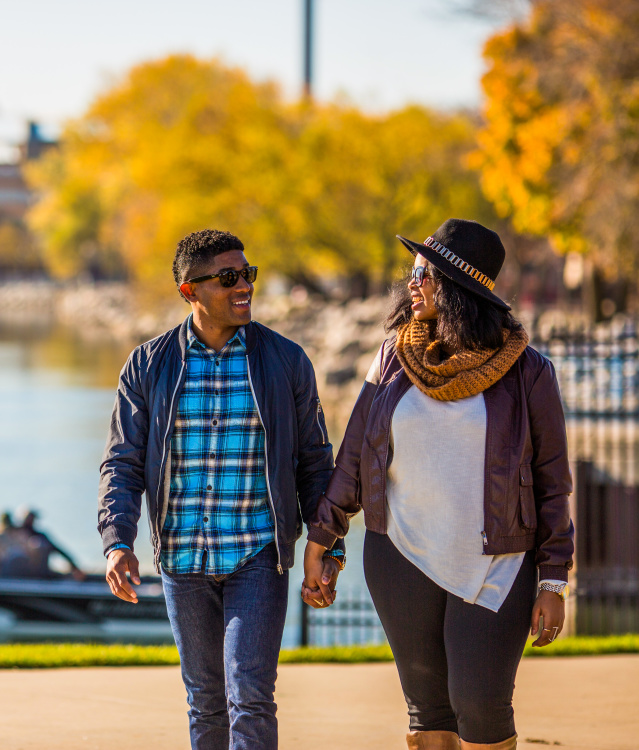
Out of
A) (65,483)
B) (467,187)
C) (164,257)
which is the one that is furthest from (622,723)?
(164,257)

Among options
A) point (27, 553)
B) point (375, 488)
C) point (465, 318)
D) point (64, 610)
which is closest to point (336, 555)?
point (375, 488)

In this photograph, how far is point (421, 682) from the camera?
10.3 ft

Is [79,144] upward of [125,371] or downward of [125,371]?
upward

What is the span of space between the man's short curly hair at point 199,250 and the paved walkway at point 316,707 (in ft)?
6.51

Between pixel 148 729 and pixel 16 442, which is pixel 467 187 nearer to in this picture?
pixel 16 442

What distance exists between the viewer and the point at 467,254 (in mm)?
3166

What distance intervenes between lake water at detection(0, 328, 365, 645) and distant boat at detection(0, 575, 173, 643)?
1.62 m

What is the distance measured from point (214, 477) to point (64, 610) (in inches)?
356

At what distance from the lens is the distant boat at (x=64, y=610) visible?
11.7 metres

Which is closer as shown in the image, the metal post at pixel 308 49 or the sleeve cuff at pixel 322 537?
the sleeve cuff at pixel 322 537

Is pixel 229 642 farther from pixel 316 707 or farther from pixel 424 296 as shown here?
pixel 316 707

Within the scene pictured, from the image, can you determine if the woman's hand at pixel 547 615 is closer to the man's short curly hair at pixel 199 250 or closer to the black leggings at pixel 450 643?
the black leggings at pixel 450 643

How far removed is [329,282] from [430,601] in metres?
82.9

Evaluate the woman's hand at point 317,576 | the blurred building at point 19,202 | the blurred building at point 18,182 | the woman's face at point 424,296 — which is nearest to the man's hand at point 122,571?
the woman's hand at point 317,576
